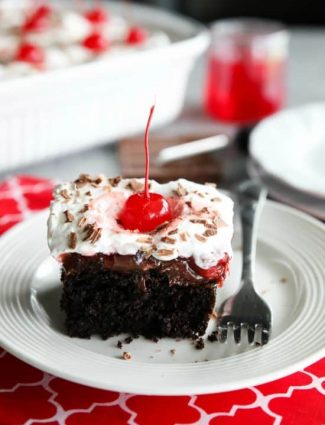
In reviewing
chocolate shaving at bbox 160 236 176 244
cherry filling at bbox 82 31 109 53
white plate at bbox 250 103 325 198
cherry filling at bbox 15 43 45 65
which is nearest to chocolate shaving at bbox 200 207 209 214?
chocolate shaving at bbox 160 236 176 244

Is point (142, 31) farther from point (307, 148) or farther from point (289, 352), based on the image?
point (289, 352)

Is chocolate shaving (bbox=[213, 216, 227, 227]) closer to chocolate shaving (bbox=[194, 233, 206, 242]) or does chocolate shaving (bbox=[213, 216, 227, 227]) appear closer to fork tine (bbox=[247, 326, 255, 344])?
chocolate shaving (bbox=[194, 233, 206, 242])

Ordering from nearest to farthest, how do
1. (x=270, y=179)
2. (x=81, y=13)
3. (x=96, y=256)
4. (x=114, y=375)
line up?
(x=114, y=375)
(x=96, y=256)
(x=270, y=179)
(x=81, y=13)

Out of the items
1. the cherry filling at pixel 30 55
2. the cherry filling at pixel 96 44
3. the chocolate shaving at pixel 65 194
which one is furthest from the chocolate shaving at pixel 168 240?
the cherry filling at pixel 96 44

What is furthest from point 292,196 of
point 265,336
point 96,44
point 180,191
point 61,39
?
point 61,39

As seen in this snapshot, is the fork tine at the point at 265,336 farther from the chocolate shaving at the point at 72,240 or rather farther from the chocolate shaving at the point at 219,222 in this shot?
the chocolate shaving at the point at 72,240

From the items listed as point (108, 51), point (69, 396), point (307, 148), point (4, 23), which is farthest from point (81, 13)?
point (69, 396)

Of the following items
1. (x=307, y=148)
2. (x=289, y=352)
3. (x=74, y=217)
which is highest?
(x=74, y=217)

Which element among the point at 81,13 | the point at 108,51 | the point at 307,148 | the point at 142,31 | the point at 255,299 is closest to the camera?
the point at 255,299
